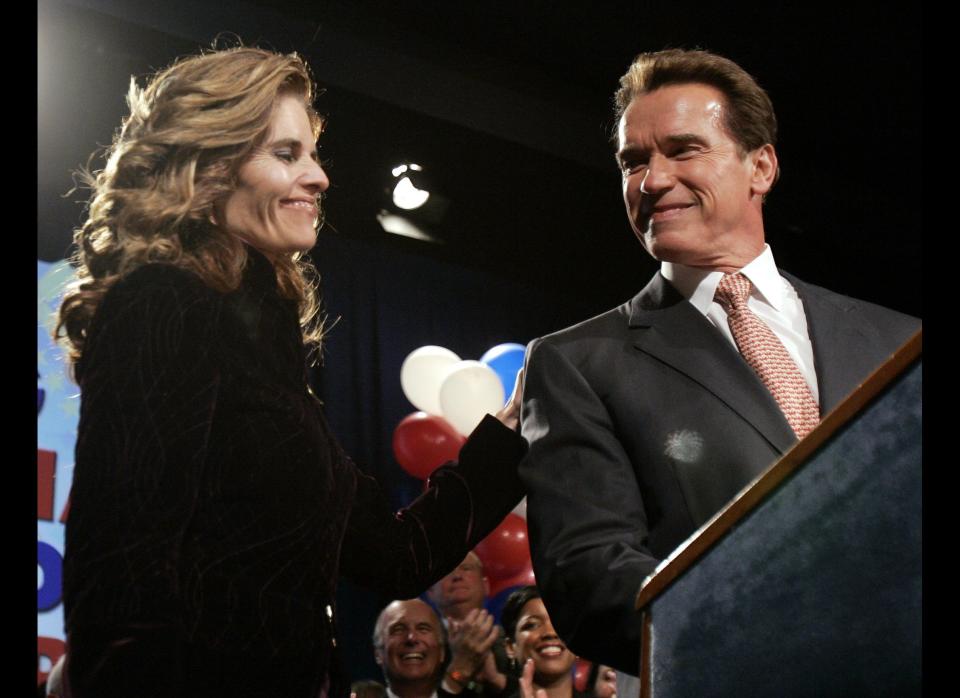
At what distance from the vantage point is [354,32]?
221cm

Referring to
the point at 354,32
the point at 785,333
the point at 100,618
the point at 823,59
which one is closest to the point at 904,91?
the point at 823,59

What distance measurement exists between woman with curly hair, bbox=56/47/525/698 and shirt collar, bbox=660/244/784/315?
344mm

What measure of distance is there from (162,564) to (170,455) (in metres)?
0.15

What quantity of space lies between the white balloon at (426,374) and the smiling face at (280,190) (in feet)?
1.39

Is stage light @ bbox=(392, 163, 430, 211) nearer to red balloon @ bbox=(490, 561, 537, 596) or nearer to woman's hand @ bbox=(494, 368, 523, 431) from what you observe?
woman's hand @ bbox=(494, 368, 523, 431)

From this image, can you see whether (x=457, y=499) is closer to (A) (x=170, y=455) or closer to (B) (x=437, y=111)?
(A) (x=170, y=455)

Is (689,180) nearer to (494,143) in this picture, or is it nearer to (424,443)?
(494,143)

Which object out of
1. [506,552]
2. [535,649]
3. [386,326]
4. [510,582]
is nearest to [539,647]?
[535,649]

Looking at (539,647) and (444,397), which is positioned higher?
(444,397)

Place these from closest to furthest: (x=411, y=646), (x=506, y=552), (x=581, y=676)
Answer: (x=411, y=646) < (x=506, y=552) < (x=581, y=676)

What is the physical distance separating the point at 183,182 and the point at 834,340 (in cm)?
105

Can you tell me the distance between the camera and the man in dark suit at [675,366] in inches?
64.7

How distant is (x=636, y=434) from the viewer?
1.75 meters

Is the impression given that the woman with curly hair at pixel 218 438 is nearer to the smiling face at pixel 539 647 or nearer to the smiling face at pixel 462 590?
the smiling face at pixel 462 590
